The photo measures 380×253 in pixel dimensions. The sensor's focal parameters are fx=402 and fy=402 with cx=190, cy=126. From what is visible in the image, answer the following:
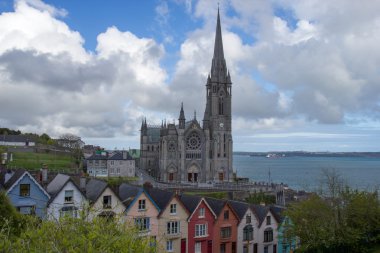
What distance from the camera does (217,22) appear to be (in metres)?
119

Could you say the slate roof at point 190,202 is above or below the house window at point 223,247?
above

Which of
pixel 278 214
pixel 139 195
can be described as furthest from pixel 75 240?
pixel 278 214

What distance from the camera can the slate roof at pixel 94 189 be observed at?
34688mm

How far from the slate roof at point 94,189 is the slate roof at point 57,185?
244 cm

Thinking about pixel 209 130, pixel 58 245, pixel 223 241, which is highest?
pixel 209 130

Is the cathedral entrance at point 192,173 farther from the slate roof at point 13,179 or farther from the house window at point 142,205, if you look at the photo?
the slate roof at point 13,179

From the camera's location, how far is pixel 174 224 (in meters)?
37.2

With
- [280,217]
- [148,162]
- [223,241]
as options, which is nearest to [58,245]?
[223,241]

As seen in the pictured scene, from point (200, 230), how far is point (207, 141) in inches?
2727

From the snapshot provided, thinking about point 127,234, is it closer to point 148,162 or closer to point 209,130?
point 209,130

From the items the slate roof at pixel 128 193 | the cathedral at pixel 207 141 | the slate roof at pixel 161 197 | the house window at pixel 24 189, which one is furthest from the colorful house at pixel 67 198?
the cathedral at pixel 207 141

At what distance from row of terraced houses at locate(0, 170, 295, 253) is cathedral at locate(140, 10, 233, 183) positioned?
62388 mm

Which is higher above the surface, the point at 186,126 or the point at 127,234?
the point at 186,126

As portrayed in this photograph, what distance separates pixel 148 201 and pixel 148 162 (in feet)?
279
